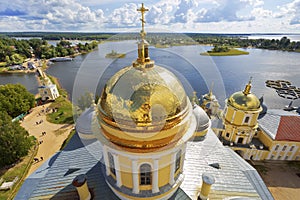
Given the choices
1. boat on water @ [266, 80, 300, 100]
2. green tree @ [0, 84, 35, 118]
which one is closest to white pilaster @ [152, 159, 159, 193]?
green tree @ [0, 84, 35, 118]

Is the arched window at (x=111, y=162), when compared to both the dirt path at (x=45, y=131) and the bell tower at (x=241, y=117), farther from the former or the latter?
the dirt path at (x=45, y=131)

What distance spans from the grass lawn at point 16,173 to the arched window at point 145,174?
15.8m

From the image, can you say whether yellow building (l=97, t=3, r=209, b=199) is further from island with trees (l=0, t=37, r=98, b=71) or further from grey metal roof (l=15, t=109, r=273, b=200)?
island with trees (l=0, t=37, r=98, b=71)

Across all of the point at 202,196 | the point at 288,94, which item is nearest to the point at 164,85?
the point at 202,196

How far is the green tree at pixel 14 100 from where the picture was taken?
2720 cm

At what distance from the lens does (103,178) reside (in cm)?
965

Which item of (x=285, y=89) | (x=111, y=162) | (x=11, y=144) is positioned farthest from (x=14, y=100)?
(x=285, y=89)

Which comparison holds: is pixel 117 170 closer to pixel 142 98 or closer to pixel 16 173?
pixel 142 98

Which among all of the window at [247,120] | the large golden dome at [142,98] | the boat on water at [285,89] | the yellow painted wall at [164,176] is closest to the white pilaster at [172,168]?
the yellow painted wall at [164,176]

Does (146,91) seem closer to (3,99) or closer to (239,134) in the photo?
(239,134)

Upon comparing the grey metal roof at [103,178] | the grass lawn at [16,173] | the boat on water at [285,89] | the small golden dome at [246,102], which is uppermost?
the small golden dome at [246,102]

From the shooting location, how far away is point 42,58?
89438mm

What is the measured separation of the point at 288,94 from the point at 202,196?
52.8m

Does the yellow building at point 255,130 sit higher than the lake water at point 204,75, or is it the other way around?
the yellow building at point 255,130
